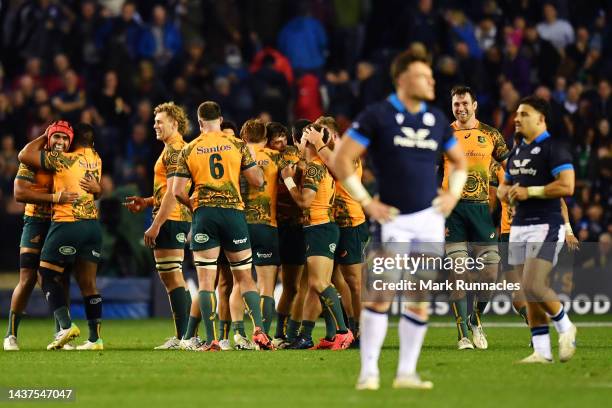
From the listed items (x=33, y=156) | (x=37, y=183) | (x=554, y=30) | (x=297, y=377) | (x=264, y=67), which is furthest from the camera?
(x=554, y=30)

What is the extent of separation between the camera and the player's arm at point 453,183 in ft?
32.7

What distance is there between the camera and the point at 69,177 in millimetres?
15039

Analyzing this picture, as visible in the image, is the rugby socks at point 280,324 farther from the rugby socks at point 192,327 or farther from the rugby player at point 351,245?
the rugby socks at point 192,327

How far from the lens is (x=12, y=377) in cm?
1127

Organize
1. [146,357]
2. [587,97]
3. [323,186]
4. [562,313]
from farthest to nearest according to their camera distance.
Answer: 1. [587,97]
2. [323,186]
3. [146,357]
4. [562,313]

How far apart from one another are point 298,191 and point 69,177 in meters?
2.49

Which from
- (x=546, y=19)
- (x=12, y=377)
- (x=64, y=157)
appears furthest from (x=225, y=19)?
(x=12, y=377)

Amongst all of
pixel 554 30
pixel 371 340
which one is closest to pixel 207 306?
pixel 371 340

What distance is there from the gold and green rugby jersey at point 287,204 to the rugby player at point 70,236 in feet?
6.66

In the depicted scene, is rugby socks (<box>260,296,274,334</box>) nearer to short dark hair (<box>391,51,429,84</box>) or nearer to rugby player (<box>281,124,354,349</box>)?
rugby player (<box>281,124,354,349</box>)

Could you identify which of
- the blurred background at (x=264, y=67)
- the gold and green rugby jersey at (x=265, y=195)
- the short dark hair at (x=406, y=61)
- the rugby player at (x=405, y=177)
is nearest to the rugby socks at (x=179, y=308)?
the gold and green rugby jersey at (x=265, y=195)

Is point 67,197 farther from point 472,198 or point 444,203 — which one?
point 444,203

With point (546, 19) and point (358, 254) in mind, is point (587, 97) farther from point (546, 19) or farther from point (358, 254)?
point (358, 254)

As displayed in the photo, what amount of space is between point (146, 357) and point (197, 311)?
1.53m
